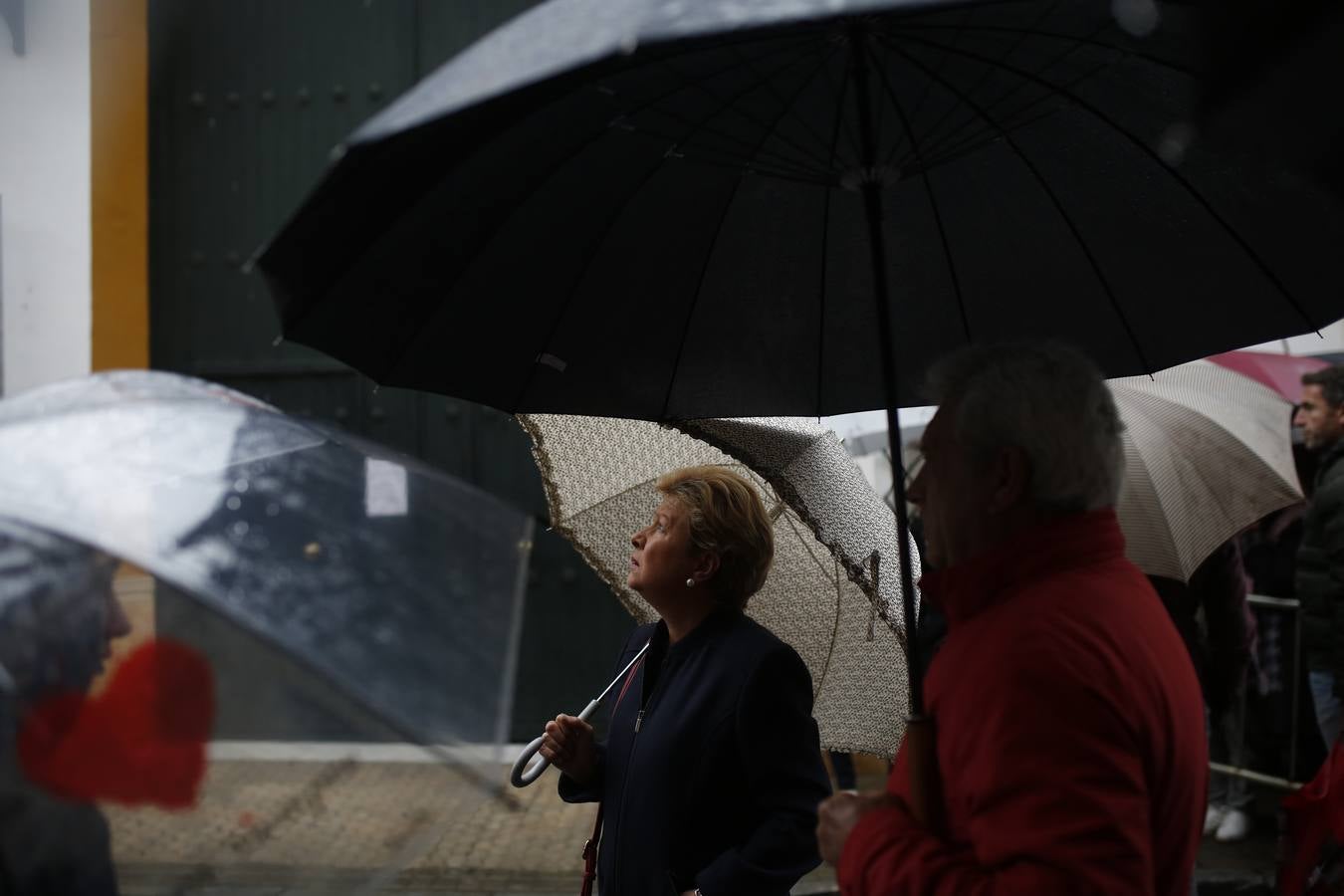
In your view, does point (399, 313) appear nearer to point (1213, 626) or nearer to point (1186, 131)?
point (1186, 131)

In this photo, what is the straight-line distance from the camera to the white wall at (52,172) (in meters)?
6.30

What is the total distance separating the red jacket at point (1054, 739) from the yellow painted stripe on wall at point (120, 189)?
6037 mm

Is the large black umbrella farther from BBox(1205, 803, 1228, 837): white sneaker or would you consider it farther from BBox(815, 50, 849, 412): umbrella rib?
BBox(1205, 803, 1228, 837): white sneaker

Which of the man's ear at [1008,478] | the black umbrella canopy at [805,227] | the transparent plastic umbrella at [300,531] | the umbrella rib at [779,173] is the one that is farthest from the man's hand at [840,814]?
the umbrella rib at [779,173]

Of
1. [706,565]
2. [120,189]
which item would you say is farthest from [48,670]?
[120,189]

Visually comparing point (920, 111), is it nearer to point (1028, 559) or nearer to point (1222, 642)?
point (1028, 559)

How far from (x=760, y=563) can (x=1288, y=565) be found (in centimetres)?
438

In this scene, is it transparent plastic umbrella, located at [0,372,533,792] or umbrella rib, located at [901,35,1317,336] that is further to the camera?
umbrella rib, located at [901,35,1317,336]

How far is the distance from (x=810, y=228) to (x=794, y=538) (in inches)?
35.2

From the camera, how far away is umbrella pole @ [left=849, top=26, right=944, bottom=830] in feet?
5.30

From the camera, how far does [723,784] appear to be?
8.07ft

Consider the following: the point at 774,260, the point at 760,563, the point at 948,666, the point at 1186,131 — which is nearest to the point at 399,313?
the point at 774,260

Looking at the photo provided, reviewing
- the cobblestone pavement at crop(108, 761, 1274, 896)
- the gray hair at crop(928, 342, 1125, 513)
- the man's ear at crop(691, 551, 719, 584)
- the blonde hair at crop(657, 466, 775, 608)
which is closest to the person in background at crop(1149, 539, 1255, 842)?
the blonde hair at crop(657, 466, 775, 608)

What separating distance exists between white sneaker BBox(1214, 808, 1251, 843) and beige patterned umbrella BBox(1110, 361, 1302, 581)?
7.53 ft
